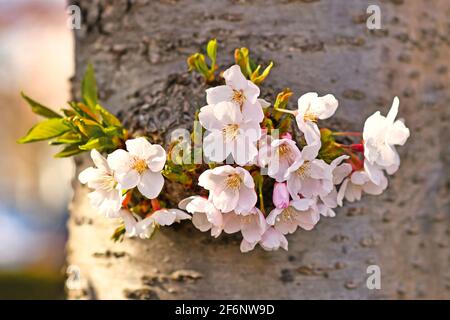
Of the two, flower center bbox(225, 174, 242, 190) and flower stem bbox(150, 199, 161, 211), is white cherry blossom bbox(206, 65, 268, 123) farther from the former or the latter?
flower stem bbox(150, 199, 161, 211)

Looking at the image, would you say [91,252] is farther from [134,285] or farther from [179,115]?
[179,115]

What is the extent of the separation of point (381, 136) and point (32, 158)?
10.6 meters

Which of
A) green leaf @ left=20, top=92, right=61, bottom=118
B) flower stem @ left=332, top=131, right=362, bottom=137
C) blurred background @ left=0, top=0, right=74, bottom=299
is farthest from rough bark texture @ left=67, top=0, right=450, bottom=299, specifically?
blurred background @ left=0, top=0, right=74, bottom=299

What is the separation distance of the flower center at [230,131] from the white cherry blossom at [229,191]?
0.06m

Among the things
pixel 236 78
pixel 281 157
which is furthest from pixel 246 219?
pixel 236 78

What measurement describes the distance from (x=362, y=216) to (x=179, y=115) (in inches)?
16.2

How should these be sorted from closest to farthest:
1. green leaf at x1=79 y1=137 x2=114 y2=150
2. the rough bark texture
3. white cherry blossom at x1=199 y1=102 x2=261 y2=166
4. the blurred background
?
white cherry blossom at x1=199 y1=102 x2=261 y2=166
green leaf at x1=79 y1=137 x2=114 y2=150
the rough bark texture
the blurred background

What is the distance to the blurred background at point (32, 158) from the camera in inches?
306

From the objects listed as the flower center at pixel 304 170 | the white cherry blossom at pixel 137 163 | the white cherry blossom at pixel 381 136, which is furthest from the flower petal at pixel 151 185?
the white cherry blossom at pixel 381 136

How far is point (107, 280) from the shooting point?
1.21 meters

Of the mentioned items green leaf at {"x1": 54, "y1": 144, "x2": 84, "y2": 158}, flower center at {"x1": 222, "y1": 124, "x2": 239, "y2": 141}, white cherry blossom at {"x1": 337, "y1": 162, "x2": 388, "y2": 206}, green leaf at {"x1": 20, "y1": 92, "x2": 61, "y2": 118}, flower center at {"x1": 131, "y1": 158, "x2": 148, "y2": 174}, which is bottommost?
white cherry blossom at {"x1": 337, "y1": 162, "x2": 388, "y2": 206}

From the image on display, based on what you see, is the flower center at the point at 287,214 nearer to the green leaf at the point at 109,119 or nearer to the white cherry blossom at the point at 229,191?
the white cherry blossom at the point at 229,191

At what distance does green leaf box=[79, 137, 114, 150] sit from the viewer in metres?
1.02
